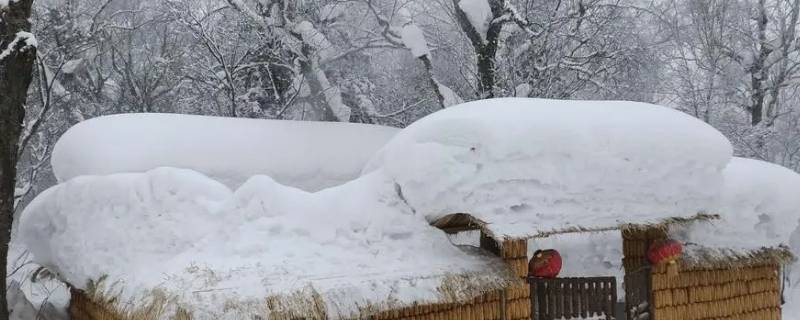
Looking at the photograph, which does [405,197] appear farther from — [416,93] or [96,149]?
[416,93]

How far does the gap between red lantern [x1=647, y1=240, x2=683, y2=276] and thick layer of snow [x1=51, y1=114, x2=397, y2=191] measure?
137 inches

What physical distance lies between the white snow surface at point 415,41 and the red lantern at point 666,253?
657cm

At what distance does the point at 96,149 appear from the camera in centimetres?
697

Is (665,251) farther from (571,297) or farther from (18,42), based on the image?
(18,42)

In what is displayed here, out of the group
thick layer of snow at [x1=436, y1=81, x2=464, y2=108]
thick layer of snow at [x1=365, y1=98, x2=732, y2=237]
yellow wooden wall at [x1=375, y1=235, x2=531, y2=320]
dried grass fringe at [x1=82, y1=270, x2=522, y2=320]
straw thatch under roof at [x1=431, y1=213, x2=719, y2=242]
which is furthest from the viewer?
thick layer of snow at [x1=436, y1=81, x2=464, y2=108]

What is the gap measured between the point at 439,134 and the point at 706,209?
2631mm

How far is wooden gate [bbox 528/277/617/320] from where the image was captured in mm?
6598

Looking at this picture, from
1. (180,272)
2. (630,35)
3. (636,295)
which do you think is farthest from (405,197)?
(630,35)

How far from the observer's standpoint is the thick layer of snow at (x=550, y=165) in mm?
5777

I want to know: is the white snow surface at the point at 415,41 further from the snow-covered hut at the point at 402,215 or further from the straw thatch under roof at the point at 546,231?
the straw thatch under roof at the point at 546,231

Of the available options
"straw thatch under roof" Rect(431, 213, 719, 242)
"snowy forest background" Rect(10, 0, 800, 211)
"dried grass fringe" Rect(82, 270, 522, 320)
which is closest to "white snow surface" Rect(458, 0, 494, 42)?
"snowy forest background" Rect(10, 0, 800, 211)

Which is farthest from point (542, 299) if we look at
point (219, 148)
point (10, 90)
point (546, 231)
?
point (10, 90)

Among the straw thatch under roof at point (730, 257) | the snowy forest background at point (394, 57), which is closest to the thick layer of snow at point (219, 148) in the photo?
the straw thatch under roof at point (730, 257)

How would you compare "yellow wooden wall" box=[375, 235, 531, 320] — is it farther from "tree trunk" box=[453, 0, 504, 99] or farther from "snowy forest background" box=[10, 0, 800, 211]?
"tree trunk" box=[453, 0, 504, 99]
